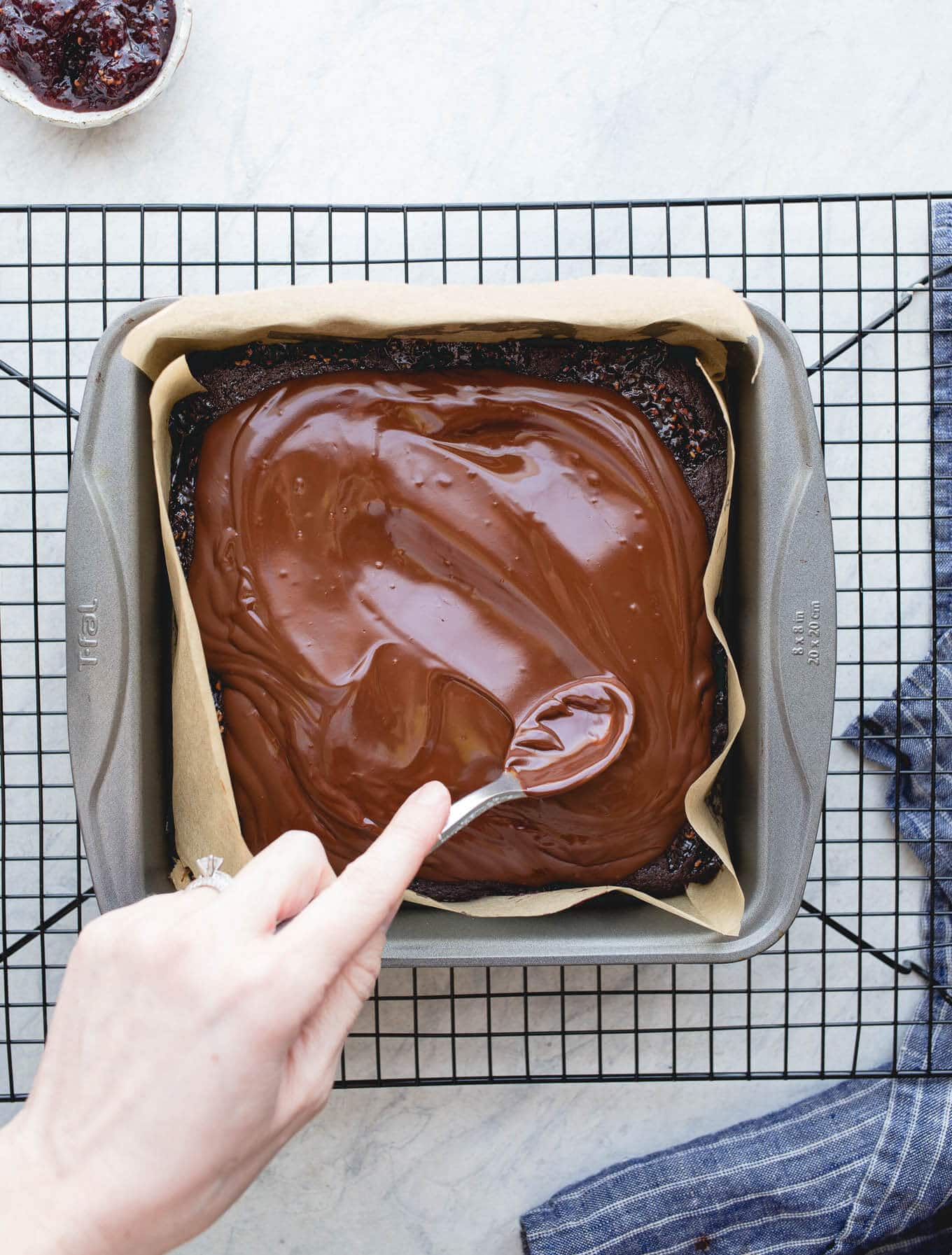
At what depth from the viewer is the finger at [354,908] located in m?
0.63

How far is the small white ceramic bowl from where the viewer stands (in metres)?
1.16

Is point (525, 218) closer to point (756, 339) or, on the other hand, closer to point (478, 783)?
point (756, 339)

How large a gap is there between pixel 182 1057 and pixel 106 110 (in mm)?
1060

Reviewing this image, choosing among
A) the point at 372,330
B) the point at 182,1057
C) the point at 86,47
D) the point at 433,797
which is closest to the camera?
the point at 182,1057

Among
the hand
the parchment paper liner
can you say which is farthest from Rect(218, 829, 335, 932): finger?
the parchment paper liner

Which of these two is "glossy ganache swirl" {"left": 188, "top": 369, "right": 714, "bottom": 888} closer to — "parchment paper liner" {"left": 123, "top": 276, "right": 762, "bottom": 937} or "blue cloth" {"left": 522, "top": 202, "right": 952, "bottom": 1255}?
"parchment paper liner" {"left": 123, "top": 276, "right": 762, "bottom": 937}

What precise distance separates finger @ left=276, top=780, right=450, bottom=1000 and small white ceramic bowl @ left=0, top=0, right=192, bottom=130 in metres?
0.94

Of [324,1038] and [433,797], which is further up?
[433,797]

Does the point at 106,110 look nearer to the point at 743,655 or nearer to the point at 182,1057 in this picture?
the point at 743,655

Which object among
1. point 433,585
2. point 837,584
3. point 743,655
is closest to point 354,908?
point 433,585

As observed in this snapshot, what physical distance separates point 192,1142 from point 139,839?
15.2 inches

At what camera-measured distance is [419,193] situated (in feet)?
4.08

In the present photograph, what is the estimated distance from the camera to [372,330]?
3.15 ft

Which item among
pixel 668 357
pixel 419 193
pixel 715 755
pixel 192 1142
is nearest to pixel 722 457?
pixel 668 357
